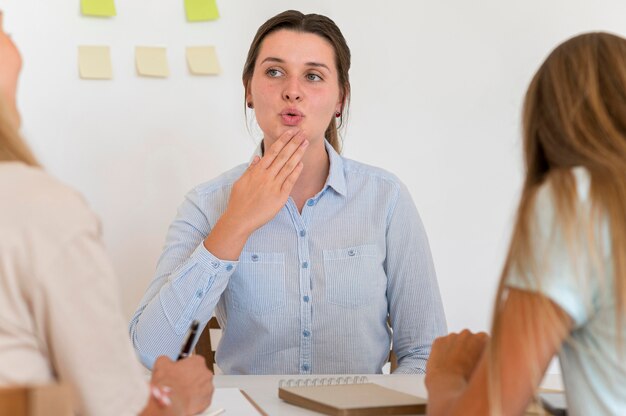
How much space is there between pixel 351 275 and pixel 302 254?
0.34ft

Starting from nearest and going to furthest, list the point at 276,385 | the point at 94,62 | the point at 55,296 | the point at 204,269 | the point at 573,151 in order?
the point at 55,296 < the point at 573,151 < the point at 276,385 < the point at 204,269 < the point at 94,62

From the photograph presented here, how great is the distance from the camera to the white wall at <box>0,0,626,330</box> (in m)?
2.27

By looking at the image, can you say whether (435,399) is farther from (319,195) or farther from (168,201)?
(168,201)

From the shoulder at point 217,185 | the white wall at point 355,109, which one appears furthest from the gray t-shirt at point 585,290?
the white wall at point 355,109

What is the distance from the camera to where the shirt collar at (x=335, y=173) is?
73.2 inches

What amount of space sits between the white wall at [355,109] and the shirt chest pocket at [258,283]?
0.60m

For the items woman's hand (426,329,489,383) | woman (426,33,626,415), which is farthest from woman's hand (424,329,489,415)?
woman (426,33,626,415)

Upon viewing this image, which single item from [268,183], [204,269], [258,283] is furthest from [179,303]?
[268,183]

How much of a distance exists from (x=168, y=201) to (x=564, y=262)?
158cm

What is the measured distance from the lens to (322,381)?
1.44m

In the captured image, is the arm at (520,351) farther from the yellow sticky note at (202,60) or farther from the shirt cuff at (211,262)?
the yellow sticky note at (202,60)

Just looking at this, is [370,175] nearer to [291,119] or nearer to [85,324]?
[291,119]

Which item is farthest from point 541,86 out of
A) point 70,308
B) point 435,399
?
point 70,308

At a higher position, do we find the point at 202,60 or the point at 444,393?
the point at 202,60
